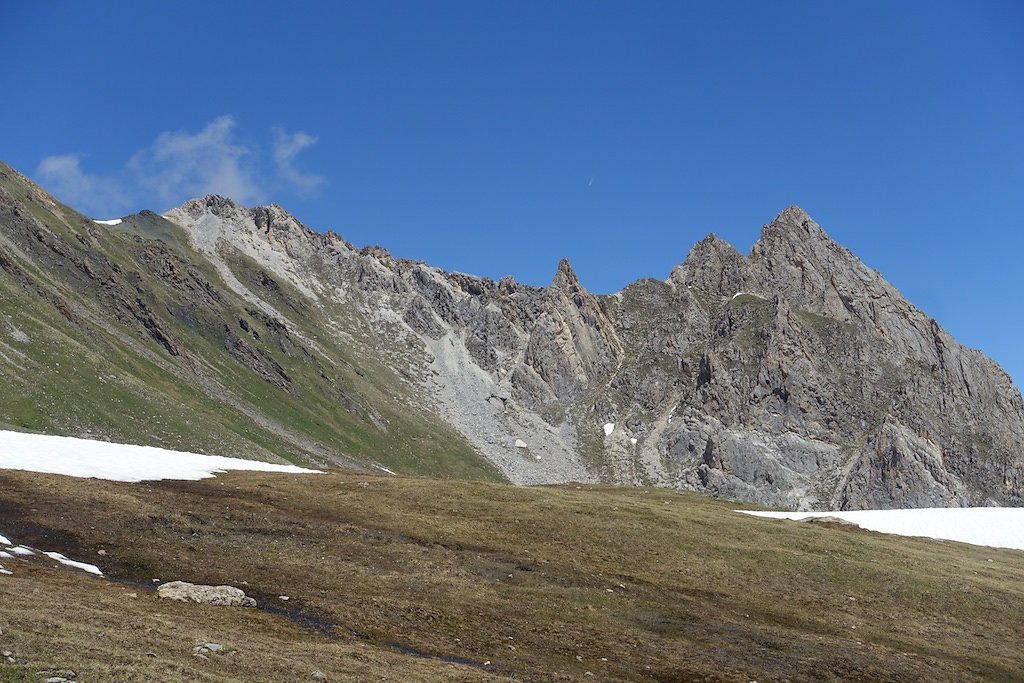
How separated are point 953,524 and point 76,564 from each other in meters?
72.2

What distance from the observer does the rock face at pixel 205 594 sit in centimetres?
3027

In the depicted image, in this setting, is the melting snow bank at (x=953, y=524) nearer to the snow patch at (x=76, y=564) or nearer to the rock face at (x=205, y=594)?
the rock face at (x=205, y=594)

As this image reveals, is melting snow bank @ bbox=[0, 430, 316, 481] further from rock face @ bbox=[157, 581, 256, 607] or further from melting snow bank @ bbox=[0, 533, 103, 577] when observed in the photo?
rock face @ bbox=[157, 581, 256, 607]

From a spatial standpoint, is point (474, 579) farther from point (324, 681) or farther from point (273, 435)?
point (273, 435)

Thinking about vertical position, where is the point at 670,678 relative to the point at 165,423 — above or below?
below

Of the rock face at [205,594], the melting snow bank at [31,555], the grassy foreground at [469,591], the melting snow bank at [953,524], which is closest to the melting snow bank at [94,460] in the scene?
the grassy foreground at [469,591]

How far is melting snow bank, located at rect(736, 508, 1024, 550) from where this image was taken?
70875mm

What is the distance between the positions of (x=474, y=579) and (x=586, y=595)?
5.53m

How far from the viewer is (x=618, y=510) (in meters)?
58.9

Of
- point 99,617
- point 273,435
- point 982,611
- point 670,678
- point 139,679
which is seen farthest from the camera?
point 273,435

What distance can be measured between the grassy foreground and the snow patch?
1.07 meters

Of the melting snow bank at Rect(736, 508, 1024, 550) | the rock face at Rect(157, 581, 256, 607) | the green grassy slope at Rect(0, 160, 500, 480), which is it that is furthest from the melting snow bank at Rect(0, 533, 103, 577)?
the green grassy slope at Rect(0, 160, 500, 480)

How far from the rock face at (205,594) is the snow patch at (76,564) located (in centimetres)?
439

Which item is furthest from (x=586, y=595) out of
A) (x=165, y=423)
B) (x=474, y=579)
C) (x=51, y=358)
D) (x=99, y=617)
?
(x=51, y=358)
